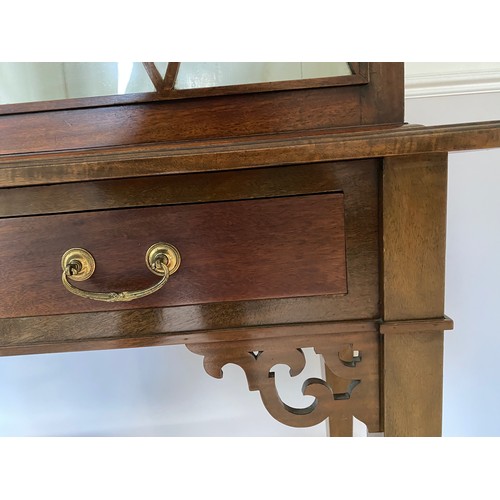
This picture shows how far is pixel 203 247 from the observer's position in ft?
1.24

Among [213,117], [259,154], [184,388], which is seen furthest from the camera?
[184,388]

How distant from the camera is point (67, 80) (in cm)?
46

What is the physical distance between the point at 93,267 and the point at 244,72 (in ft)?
0.80

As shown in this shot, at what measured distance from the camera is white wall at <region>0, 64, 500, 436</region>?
2.72 feet

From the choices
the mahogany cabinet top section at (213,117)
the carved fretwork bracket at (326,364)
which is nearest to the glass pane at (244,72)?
the mahogany cabinet top section at (213,117)

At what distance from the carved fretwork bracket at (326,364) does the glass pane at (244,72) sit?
253mm

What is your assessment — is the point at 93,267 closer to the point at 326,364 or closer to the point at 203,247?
the point at 203,247

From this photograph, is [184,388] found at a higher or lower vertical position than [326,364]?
lower

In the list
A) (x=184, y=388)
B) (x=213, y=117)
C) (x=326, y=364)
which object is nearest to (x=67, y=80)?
(x=213, y=117)

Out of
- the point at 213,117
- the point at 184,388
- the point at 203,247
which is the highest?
the point at 213,117

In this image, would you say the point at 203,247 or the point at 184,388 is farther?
the point at 184,388

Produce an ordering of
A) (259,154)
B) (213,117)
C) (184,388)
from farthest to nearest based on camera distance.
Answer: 1. (184,388)
2. (213,117)
3. (259,154)

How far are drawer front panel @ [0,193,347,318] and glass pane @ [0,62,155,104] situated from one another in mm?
155

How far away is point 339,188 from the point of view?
1.21ft
